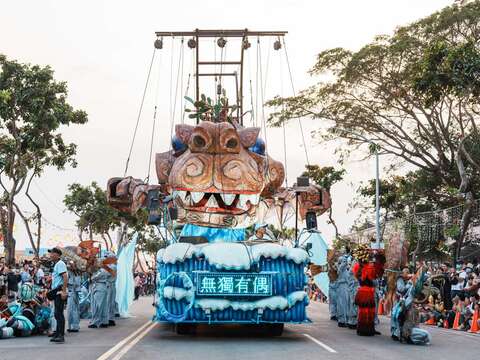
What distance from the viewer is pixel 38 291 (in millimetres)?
15750

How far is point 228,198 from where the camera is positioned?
16.2m

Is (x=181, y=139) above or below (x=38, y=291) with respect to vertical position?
above

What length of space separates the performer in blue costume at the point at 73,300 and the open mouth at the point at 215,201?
121 inches

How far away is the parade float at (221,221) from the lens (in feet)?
42.0

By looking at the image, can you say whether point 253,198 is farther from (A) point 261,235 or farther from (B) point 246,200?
(A) point 261,235

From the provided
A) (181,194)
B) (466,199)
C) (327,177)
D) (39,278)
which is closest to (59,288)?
(181,194)

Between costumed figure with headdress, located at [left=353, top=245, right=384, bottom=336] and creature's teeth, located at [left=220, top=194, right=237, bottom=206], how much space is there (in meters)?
3.02

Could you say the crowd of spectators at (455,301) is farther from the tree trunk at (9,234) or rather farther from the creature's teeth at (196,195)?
the tree trunk at (9,234)

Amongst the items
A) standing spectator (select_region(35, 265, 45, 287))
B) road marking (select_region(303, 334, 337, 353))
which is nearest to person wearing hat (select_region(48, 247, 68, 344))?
road marking (select_region(303, 334, 337, 353))

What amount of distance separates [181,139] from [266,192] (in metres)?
2.87

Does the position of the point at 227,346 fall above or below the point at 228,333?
below

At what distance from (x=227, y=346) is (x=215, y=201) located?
4.67 m

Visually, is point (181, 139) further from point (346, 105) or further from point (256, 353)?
point (346, 105)

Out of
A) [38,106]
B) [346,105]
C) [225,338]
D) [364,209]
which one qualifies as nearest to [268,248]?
[225,338]
